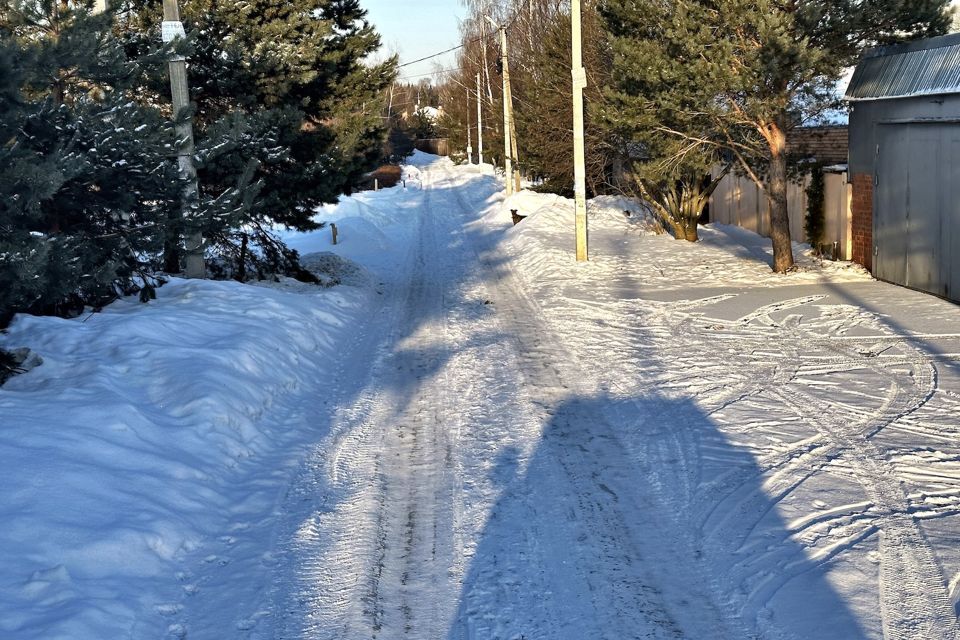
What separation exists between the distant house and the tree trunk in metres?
1.39

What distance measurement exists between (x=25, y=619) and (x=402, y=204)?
129ft

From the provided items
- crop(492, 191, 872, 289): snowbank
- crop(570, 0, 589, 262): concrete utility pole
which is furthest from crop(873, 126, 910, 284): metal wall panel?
crop(570, 0, 589, 262): concrete utility pole

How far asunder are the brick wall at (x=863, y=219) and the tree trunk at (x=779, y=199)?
1.37 metres

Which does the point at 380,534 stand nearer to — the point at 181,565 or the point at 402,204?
the point at 181,565

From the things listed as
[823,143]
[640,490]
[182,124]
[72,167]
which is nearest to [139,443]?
[72,167]

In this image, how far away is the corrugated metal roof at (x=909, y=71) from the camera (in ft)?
46.5

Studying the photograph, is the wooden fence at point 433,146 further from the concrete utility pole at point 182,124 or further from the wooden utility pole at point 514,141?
the concrete utility pole at point 182,124

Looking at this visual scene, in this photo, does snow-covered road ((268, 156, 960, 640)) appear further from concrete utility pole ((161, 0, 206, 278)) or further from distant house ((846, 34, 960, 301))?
concrete utility pole ((161, 0, 206, 278))

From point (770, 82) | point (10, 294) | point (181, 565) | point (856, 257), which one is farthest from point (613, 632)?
point (856, 257)

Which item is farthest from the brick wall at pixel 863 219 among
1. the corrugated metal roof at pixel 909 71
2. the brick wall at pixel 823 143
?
the brick wall at pixel 823 143

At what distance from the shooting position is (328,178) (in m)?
17.0

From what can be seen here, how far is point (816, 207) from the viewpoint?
68.2 feet

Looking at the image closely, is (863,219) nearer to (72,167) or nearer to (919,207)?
(919,207)

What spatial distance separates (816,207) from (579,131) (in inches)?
Result: 224
